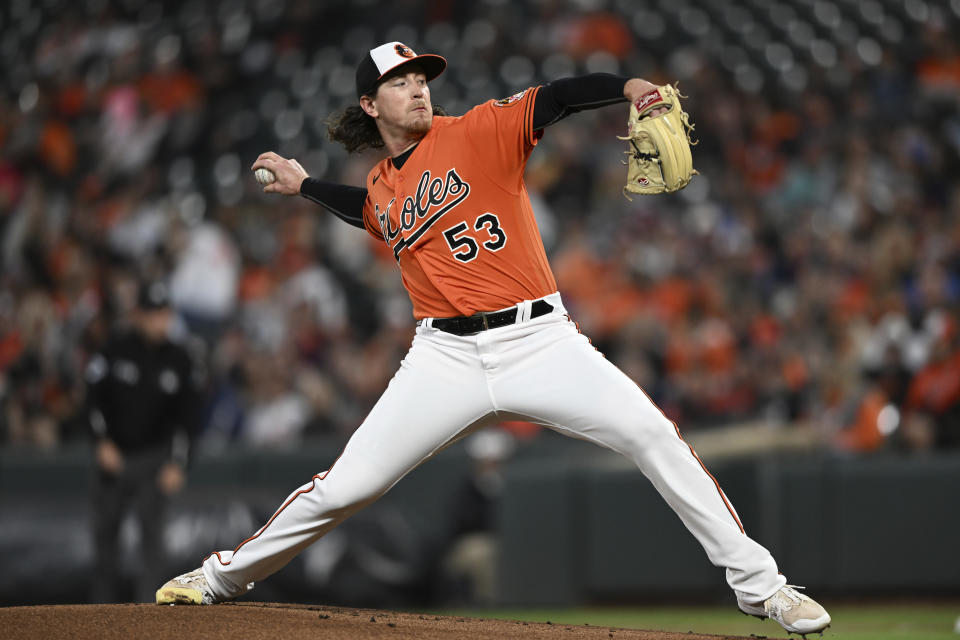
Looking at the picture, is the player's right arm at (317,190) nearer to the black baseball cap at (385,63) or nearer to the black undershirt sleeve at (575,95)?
the black baseball cap at (385,63)

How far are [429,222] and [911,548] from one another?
17.3ft

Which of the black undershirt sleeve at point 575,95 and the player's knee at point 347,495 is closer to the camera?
the black undershirt sleeve at point 575,95

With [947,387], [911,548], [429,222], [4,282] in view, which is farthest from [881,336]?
[4,282]

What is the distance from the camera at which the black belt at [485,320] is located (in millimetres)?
3760

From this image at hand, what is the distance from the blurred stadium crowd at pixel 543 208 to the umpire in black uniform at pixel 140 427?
4.14ft

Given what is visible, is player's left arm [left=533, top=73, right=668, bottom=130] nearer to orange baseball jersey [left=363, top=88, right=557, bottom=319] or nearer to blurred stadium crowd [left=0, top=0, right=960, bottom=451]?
orange baseball jersey [left=363, top=88, right=557, bottom=319]

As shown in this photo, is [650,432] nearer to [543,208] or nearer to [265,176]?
[265,176]

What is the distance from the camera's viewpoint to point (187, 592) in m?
4.11

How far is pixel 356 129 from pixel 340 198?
280 millimetres

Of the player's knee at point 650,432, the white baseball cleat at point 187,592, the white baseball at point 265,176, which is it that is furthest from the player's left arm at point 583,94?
the white baseball cleat at point 187,592

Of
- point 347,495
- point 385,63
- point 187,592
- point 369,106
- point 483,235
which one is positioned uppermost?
point 385,63

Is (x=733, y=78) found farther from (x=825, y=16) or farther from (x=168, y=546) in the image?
(x=168, y=546)

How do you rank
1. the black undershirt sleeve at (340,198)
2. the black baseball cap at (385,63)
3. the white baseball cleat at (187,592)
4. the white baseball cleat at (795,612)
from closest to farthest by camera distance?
1. the white baseball cleat at (795,612)
2. the black baseball cap at (385,63)
3. the white baseball cleat at (187,592)
4. the black undershirt sleeve at (340,198)

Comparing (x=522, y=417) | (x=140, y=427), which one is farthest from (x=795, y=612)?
(x=140, y=427)
